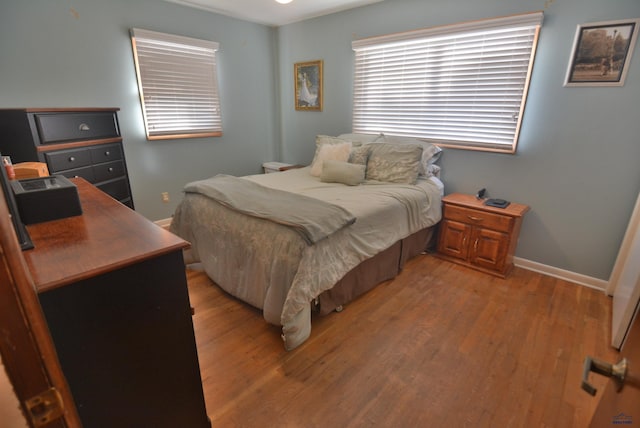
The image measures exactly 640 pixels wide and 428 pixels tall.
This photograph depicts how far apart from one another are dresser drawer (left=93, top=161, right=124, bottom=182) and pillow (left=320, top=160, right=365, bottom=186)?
1917 millimetres

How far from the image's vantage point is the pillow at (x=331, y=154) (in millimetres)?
3148

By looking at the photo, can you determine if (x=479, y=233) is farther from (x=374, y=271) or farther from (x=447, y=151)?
(x=374, y=271)

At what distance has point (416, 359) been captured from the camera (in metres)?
1.81

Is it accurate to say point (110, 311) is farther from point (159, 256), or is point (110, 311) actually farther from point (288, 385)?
point (288, 385)

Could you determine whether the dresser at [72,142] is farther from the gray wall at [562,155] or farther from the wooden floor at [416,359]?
the gray wall at [562,155]

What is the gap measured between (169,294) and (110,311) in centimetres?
17

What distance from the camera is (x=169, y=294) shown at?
1042 mm

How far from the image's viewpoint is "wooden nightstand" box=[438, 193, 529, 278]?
8.48 feet

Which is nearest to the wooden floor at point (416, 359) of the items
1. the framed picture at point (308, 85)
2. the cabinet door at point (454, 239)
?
the cabinet door at point (454, 239)

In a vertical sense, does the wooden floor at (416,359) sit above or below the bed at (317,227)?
below

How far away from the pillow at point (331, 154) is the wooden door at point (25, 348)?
286cm

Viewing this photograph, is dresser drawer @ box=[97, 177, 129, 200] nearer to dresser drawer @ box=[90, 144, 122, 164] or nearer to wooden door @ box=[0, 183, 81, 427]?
dresser drawer @ box=[90, 144, 122, 164]

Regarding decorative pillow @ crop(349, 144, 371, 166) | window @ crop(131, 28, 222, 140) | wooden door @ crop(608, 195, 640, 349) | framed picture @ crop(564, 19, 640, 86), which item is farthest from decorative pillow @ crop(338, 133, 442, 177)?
window @ crop(131, 28, 222, 140)

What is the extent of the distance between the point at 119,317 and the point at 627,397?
1.23m
